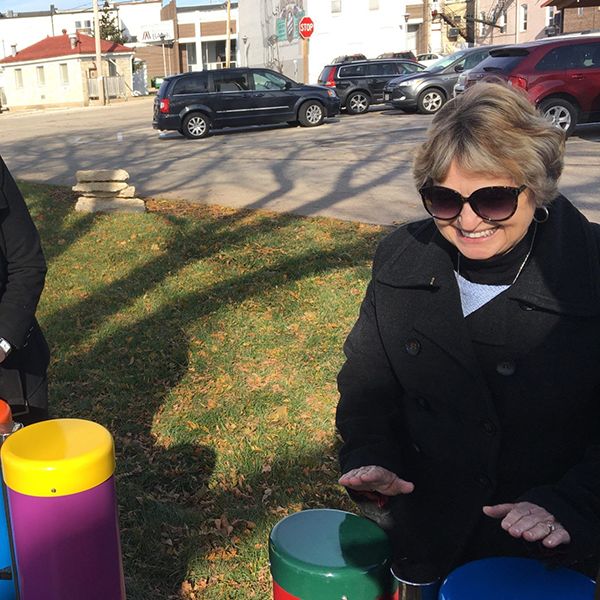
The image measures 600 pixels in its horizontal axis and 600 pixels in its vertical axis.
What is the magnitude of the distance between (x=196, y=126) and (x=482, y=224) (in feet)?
60.8

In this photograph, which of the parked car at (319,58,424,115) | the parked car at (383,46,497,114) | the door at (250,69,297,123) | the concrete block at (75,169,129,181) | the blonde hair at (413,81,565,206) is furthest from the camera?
the parked car at (319,58,424,115)

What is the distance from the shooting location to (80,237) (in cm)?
879

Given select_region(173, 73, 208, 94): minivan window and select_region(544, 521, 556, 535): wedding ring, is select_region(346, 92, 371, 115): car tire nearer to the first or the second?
select_region(173, 73, 208, 94): minivan window

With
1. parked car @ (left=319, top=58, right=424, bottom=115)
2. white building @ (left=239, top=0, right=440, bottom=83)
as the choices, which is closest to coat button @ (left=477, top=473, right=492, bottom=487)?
parked car @ (left=319, top=58, right=424, bottom=115)

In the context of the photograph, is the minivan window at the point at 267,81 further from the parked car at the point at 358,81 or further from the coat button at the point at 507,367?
the coat button at the point at 507,367

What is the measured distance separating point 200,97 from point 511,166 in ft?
61.7

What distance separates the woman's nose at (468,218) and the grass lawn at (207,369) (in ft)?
6.84

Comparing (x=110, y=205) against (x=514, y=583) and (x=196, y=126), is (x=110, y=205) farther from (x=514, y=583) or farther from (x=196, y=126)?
(x=196, y=126)

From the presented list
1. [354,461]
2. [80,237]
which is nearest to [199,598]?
[354,461]

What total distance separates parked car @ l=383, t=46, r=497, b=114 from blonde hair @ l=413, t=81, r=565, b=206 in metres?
20.1

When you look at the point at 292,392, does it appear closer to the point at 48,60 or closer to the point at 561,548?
the point at 561,548

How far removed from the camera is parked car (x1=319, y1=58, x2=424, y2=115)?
24.0 m

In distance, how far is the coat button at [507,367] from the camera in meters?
1.92

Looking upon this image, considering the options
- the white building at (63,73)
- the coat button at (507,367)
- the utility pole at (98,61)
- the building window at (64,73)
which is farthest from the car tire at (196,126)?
the building window at (64,73)
